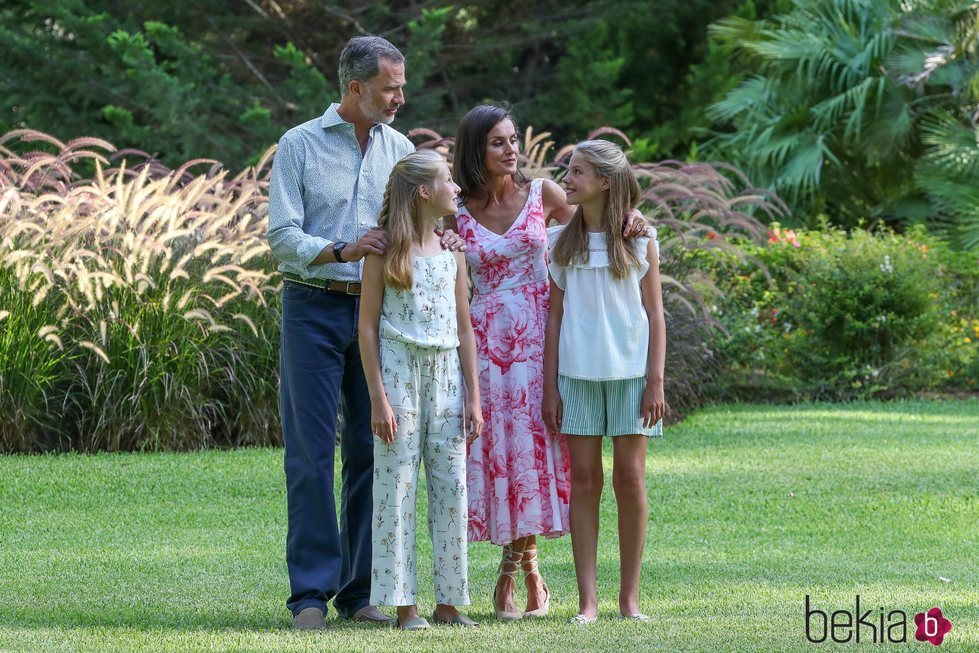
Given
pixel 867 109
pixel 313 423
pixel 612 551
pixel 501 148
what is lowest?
pixel 612 551

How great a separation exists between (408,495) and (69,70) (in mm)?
16012

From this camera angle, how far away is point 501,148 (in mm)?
4891

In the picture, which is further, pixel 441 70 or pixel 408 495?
pixel 441 70

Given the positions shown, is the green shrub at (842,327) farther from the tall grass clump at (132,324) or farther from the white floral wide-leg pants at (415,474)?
the white floral wide-leg pants at (415,474)

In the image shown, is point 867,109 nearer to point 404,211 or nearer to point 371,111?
point 371,111

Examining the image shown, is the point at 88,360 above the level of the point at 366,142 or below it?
below

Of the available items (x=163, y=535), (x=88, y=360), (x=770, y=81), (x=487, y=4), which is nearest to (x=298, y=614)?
(x=163, y=535)

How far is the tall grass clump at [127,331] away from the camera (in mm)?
8586

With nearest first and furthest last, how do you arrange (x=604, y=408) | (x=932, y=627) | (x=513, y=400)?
(x=932, y=627) < (x=604, y=408) < (x=513, y=400)

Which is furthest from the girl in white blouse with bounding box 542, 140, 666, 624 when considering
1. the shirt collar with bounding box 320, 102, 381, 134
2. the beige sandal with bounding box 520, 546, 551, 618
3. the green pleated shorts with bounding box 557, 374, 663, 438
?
the shirt collar with bounding box 320, 102, 381, 134

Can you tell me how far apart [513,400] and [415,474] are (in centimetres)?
51

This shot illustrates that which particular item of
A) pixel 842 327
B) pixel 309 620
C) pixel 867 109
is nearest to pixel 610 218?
pixel 309 620

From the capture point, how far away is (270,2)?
20.0 m

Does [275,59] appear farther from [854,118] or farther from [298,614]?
[298,614]
